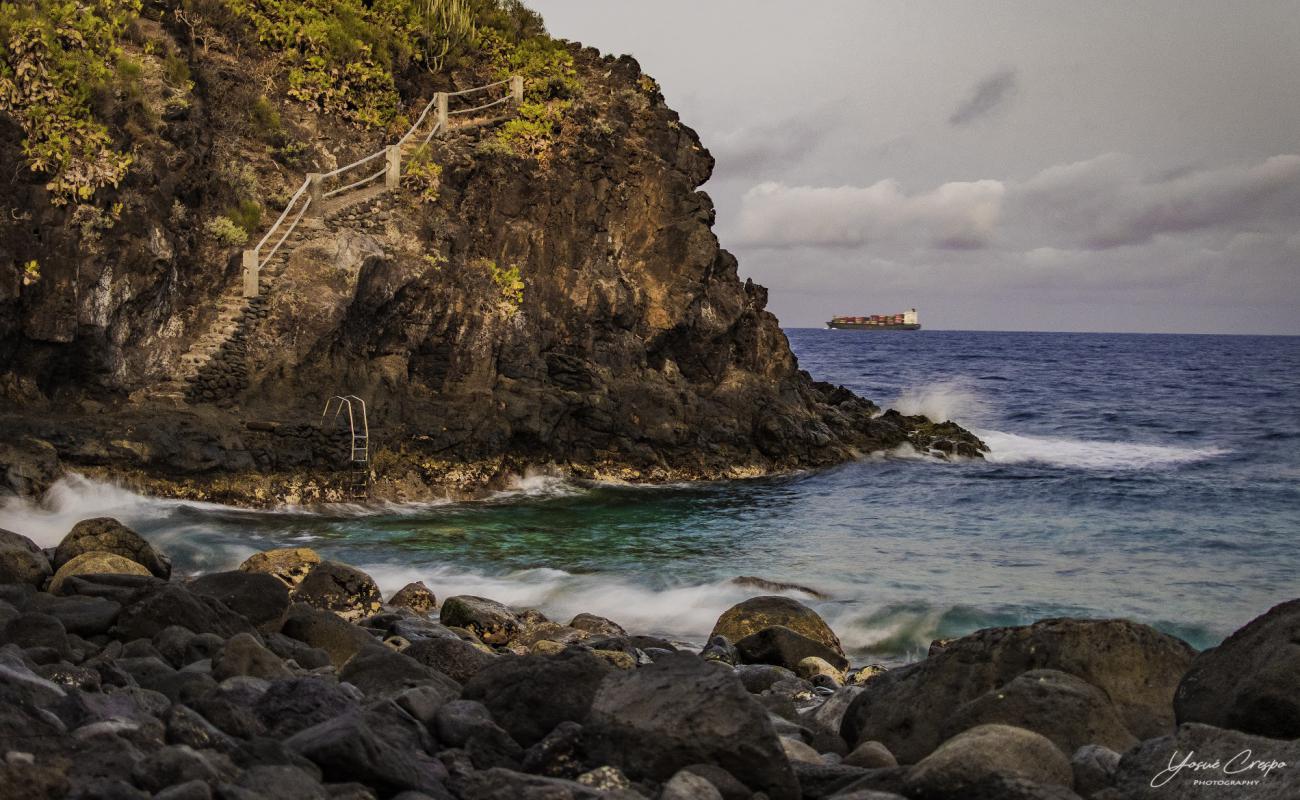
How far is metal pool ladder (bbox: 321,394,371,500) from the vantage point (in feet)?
64.7

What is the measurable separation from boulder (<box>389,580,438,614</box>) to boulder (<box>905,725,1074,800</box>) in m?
8.64

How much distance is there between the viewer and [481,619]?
1109 centimetres

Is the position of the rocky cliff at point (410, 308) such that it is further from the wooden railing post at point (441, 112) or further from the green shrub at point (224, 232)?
the wooden railing post at point (441, 112)

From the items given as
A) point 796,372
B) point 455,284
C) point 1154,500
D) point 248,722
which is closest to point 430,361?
point 455,284

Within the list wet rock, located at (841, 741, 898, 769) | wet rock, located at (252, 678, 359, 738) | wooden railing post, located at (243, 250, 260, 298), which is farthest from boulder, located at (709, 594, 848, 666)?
wooden railing post, located at (243, 250, 260, 298)

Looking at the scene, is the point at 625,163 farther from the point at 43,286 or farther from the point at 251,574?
the point at 251,574

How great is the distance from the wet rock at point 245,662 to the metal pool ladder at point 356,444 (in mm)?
13679

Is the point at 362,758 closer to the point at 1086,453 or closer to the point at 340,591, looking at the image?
the point at 340,591

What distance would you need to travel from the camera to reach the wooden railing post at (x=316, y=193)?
21672 mm

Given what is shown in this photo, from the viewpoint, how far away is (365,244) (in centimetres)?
2134

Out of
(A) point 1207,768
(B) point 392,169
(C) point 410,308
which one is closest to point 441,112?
(B) point 392,169

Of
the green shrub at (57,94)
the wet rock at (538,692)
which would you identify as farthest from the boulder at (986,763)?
the green shrub at (57,94)

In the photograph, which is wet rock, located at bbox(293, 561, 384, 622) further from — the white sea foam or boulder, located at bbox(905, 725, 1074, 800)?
the white sea foam

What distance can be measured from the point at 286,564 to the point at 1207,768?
10455 millimetres
